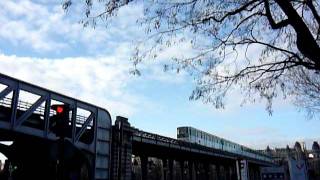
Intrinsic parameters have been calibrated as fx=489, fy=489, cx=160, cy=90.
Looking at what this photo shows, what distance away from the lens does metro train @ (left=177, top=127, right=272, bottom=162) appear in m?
125

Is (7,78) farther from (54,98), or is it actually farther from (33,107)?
(54,98)

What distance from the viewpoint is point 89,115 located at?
55.4 metres

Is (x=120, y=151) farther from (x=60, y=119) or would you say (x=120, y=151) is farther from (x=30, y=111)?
(x=60, y=119)

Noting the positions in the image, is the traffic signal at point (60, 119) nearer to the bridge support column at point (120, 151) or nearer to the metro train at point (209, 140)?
the bridge support column at point (120, 151)

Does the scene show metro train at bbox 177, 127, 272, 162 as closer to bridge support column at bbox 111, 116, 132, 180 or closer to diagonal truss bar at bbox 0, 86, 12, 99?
bridge support column at bbox 111, 116, 132, 180

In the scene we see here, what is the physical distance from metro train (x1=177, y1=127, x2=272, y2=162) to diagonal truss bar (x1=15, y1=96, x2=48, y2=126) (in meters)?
76.1

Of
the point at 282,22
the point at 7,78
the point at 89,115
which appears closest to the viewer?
the point at 282,22

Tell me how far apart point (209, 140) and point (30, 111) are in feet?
310

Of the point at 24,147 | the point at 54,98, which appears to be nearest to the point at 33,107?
the point at 54,98

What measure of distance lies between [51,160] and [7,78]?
1285 inches

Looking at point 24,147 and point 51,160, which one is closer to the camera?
point 51,160

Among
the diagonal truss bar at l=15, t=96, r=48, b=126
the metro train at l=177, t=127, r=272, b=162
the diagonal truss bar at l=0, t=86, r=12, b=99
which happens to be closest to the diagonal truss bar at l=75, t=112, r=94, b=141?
the diagonal truss bar at l=15, t=96, r=48, b=126

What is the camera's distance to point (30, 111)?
1773 inches

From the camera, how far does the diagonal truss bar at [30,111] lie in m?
43.3
